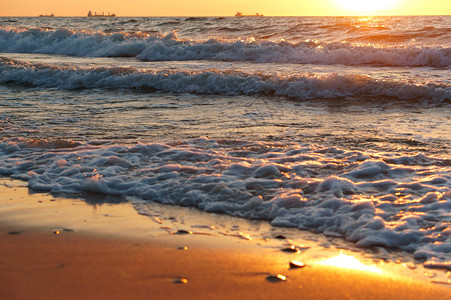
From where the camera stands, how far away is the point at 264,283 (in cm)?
289

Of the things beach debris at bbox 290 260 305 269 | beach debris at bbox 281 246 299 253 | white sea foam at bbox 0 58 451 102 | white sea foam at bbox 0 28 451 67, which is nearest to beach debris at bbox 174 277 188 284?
beach debris at bbox 290 260 305 269

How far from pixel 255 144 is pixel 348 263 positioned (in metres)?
3.35

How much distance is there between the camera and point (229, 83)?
12.7m

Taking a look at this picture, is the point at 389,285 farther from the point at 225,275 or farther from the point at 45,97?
the point at 45,97

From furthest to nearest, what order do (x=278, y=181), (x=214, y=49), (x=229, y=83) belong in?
(x=214, y=49) < (x=229, y=83) < (x=278, y=181)

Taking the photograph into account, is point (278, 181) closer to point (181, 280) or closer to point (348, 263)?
point (348, 263)

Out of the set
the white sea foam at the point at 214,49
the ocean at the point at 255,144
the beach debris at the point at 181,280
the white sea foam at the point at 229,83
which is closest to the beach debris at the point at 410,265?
the ocean at the point at 255,144

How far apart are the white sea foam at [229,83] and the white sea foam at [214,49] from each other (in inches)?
220

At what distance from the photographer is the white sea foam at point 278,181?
12.5 feet

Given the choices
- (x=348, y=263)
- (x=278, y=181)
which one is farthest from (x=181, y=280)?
(x=278, y=181)

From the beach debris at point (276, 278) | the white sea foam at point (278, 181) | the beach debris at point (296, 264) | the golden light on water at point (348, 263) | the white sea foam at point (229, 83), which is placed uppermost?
the white sea foam at point (229, 83)

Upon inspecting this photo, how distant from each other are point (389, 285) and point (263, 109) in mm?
7107

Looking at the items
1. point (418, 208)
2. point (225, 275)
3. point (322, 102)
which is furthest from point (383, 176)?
point (322, 102)

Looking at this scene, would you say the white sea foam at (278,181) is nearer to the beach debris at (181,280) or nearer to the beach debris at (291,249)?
the beach debris at (291,249)
